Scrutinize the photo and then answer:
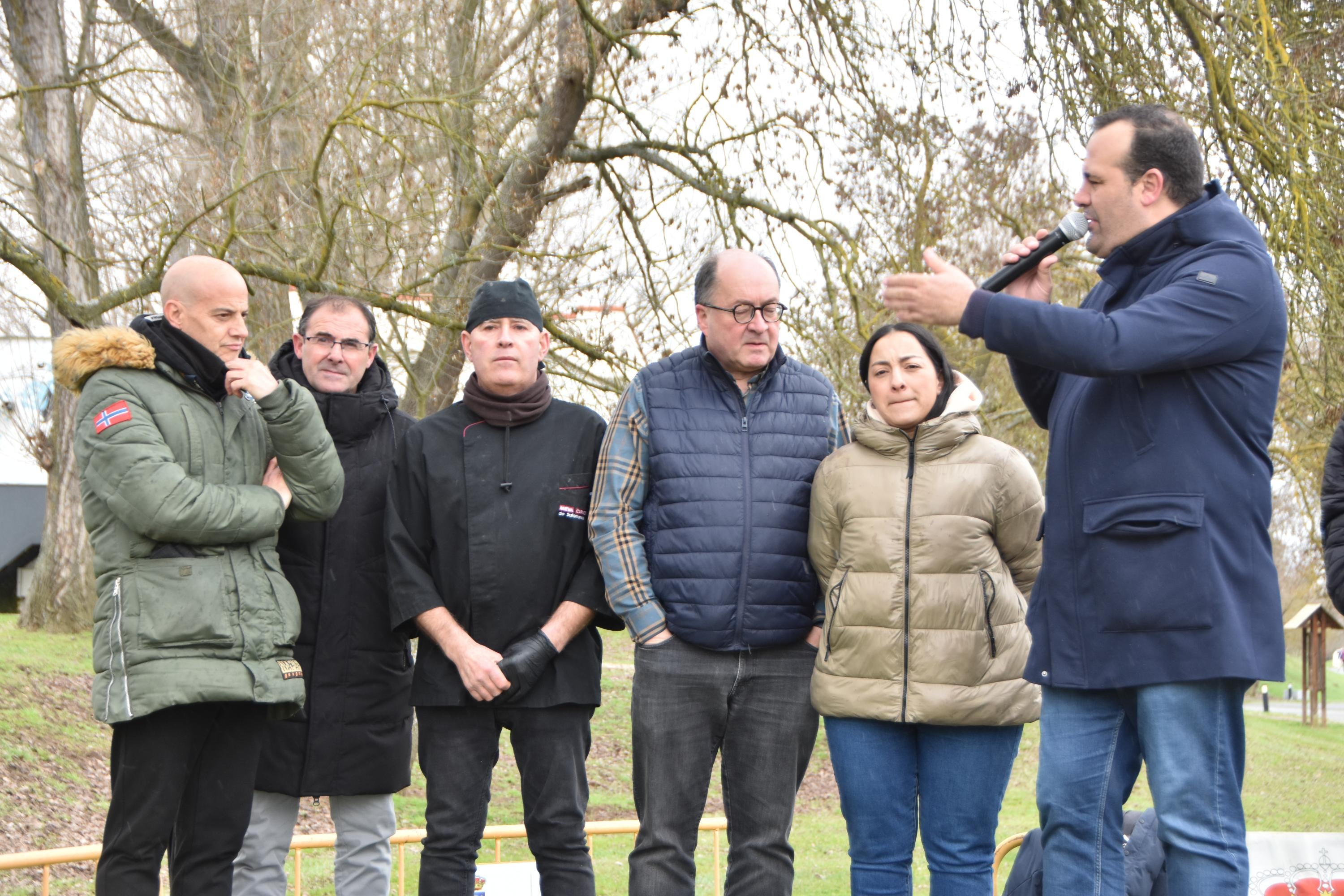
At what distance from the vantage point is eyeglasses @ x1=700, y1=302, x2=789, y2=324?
3240 mm

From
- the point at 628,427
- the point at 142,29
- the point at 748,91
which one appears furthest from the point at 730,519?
the point at 142,29

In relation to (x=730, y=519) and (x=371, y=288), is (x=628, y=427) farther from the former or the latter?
(x=371, y=288)

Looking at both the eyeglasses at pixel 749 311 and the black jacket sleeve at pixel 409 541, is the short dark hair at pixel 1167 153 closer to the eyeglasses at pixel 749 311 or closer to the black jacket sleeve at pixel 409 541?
the eyeglasses at pixel 749 311

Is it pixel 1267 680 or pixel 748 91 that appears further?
pixel 748 91

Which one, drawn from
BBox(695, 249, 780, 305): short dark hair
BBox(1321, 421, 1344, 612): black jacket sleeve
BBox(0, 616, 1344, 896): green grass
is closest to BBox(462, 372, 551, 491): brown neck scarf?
BBox(695, 249, 780, 305): short dark hair

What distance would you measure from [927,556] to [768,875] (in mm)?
904

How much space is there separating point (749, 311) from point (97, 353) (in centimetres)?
161

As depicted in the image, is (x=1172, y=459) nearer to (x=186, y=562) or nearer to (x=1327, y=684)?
(x=186, y=562)

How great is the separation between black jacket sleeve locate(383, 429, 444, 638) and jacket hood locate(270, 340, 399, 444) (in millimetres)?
200

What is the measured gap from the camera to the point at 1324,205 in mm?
5785

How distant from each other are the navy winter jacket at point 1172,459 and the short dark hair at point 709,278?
40.4 inches

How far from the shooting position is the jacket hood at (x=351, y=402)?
3.44 m

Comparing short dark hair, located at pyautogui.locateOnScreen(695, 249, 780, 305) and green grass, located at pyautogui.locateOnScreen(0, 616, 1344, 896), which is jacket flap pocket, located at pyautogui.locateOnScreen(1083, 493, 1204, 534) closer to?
short dark hair, located at pyautogui.locateOnScreen(695, 249, 780, 305)

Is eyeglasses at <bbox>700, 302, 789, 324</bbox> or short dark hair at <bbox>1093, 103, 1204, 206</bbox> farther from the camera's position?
eyeglasses at <bbox>700, 302, 789, 324</bbox>
